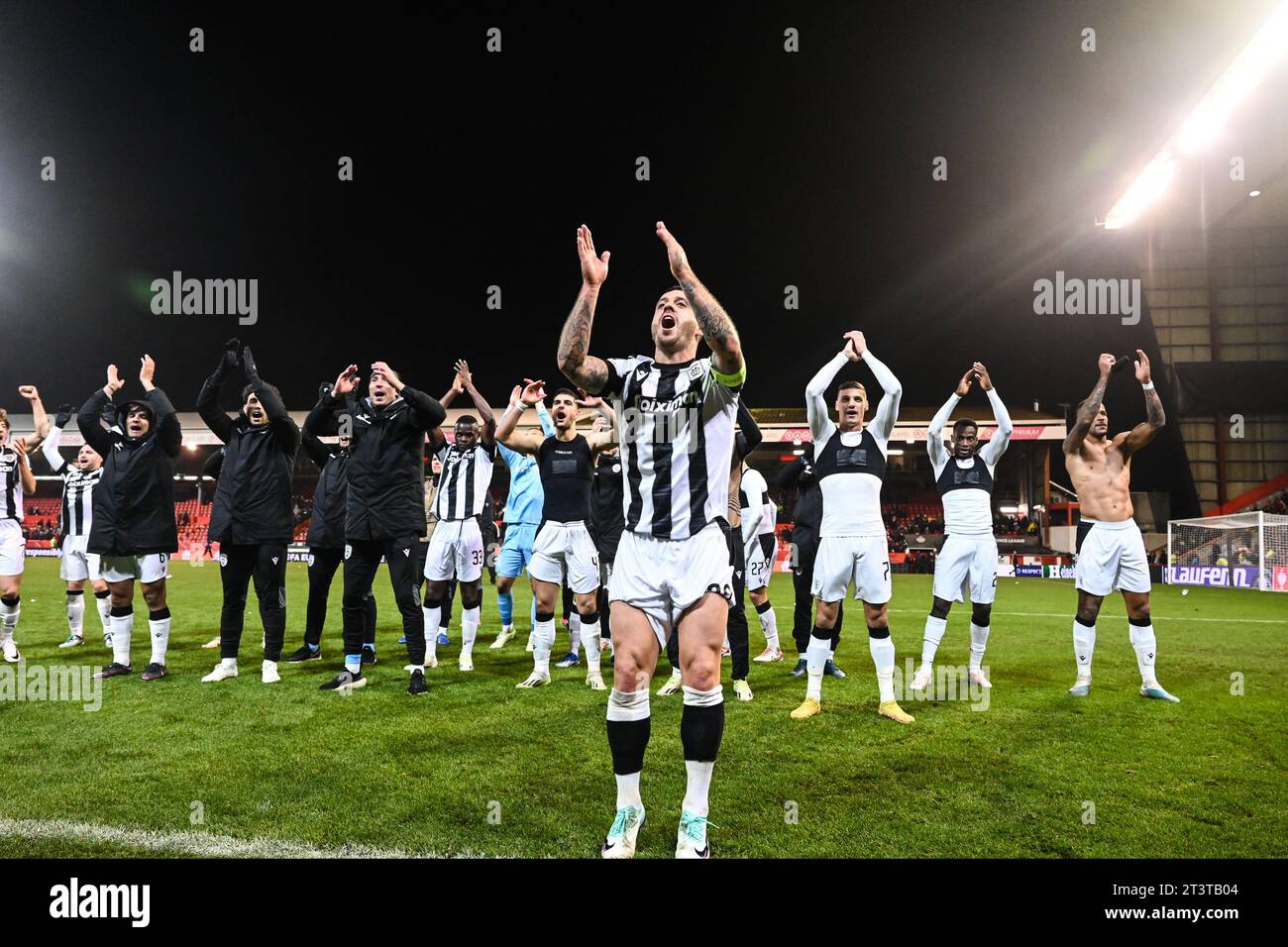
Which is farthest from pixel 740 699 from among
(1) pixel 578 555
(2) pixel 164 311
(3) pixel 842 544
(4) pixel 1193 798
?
(2) pixel 164 311

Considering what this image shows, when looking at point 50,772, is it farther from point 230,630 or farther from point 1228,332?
point 1228,332

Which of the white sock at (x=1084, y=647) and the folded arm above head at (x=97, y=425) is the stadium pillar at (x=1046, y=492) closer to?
the white sock at (x=1084, y=647)

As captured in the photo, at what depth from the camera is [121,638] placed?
6.91 m

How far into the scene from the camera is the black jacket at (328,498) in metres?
7.48

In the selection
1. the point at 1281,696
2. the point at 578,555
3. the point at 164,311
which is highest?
the point at 164,311

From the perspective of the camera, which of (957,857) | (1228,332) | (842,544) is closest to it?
(957,857)

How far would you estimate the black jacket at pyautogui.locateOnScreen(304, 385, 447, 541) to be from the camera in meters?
6.27

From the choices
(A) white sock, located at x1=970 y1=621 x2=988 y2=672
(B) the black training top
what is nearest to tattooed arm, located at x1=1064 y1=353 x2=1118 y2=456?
(A) white sock, located at x1=970 y1=621 x2=988 y2=672

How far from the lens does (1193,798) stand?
386cm

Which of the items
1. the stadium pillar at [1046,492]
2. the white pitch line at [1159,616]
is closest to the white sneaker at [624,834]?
the white pitch line at [1159,616]

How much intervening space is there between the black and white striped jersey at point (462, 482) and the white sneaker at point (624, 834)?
499cm

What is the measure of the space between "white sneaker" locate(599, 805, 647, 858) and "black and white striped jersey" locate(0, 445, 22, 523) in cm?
836

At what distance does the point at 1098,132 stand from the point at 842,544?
25964 millimetres

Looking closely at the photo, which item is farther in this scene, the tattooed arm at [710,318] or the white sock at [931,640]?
the white sock at [931,640]
